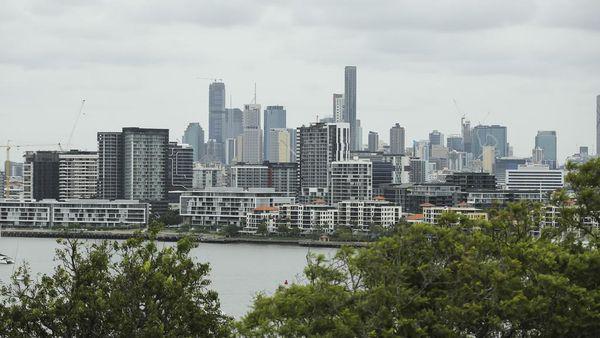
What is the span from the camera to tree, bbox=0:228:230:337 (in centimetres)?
1080

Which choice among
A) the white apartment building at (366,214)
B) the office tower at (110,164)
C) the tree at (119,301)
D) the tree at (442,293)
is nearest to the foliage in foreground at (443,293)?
the tree at (442,293)

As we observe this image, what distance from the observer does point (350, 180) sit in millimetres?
72812

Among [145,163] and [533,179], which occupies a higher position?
[145,163]

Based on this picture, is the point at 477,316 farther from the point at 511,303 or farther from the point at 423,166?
the point at 423,166

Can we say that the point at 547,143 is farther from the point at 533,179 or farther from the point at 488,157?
the point at 533,179

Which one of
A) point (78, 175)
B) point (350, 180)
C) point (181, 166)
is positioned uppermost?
point (181, 166)

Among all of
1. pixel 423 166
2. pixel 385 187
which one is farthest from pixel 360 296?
pixel 423 166

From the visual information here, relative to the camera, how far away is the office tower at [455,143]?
143000mm

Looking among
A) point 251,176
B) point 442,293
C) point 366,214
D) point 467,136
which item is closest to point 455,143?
point 467,136

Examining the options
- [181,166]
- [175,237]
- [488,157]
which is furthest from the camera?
[488,157]

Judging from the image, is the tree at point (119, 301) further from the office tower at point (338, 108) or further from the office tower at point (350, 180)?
the office tower at point (338, 108)

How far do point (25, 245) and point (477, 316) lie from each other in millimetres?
39888

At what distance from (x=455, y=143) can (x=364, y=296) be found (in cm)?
13398

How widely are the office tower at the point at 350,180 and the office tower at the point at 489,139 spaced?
62769 mm
